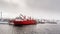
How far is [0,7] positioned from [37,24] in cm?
74

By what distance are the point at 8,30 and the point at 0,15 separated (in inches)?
12.3

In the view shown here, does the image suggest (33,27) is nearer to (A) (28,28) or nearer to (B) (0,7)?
(A) (28,28)

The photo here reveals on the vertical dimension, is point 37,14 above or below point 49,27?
above

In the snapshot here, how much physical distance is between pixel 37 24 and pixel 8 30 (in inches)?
21.3

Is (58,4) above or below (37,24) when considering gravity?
above

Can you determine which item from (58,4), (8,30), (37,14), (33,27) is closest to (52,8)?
(58,4)

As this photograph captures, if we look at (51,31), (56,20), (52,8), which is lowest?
(51,31)

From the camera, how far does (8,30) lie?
2377mm

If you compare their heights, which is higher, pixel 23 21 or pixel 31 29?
pixel 23 21

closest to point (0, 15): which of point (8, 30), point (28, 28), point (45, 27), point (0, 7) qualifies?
point (0, 7)

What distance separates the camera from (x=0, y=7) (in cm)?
239

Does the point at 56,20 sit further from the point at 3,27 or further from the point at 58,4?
the point at 3,27

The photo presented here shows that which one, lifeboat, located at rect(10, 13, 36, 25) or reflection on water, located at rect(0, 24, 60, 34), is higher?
lifeboat, located at rect(10, 13, 36, 25)

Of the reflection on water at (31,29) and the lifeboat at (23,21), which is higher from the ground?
the lifeboat at (23,21)
